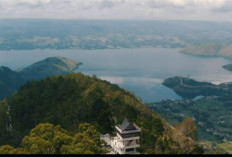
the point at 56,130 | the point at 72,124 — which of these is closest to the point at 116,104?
the point at 72,124

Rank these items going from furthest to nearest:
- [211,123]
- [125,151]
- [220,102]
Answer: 1. [220,102]
2. [211,123]
3. [125,151]

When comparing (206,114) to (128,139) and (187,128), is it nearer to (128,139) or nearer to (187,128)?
(187,128)

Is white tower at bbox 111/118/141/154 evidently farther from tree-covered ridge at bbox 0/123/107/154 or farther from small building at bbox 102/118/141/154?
tree-covered ridge at bbox 0/123/107/154

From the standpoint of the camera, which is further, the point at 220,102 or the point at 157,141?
the point at 220,102

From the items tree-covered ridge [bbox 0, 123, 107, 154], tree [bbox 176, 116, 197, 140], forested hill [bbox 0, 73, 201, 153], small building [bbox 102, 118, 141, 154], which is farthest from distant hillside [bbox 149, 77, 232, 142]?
tree-covered ridge [bbox 0, 123, 107, 154]

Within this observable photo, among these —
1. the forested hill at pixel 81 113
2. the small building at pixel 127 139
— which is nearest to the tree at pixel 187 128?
the forested hill at pixel 81 113

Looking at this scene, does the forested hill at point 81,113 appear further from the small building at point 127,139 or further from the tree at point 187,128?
the small building at point 127,139

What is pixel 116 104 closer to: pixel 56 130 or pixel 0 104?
pixel 56 130
